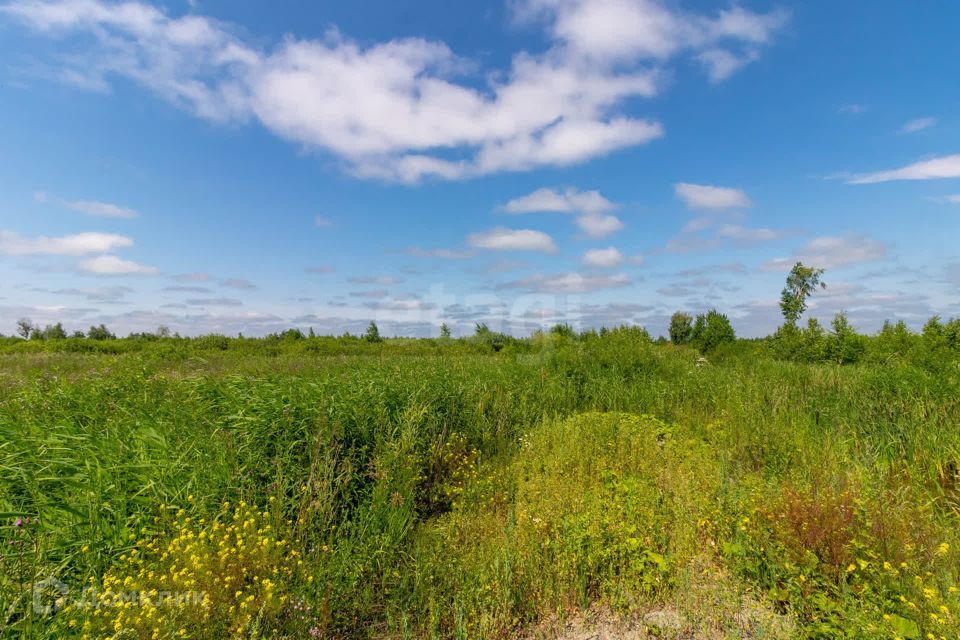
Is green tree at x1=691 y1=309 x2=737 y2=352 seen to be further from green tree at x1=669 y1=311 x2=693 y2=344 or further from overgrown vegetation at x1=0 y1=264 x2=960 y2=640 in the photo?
overgrown vegetation at x1=0 y1=264 x2=960 y2=640

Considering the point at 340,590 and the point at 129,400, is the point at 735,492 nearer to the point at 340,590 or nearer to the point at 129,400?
the point at 340,590

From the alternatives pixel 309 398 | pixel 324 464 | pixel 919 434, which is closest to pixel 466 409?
pixel 309 398

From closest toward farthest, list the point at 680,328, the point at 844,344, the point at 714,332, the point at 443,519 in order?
the point at 443,519, the point at 844,344, the point at 714,332, the point at 680,328

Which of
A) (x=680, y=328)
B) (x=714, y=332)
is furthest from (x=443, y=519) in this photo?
(x=680, y=328)

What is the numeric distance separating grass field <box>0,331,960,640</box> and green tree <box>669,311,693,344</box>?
30.6 metres

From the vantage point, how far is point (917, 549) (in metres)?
2.83

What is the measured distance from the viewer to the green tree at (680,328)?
34875 mm

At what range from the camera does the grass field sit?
2.54 metres

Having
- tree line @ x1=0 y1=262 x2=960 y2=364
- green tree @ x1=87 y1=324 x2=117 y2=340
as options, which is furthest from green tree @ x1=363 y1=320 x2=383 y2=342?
green tree @ x1=87 y1=324 x2=117 y2=340

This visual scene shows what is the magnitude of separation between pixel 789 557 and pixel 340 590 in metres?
3.30

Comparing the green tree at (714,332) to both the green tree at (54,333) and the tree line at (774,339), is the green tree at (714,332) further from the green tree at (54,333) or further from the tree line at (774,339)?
the green tree at (54,333)

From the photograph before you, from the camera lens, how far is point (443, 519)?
13.9ft

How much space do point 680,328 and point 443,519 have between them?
36.6m

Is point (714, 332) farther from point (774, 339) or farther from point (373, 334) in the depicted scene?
point (373, 334)
